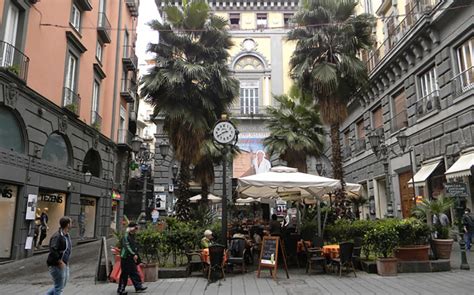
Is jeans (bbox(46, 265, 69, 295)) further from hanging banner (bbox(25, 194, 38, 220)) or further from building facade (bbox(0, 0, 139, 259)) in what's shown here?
hanging banner (bbox(25, 194, 38, 220))

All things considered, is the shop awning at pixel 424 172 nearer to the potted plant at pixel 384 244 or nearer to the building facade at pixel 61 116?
the potted plant at pixel 384 244

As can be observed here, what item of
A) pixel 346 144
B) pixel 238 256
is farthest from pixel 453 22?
pixel 346 144

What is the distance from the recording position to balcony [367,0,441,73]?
56.0 ft

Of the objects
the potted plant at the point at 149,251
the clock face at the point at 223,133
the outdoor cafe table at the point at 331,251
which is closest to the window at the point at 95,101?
the clock face at the point at 223,133

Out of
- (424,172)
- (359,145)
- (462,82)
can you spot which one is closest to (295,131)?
(359,145)

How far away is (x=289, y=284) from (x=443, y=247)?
4.75 meters

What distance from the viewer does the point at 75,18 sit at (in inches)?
764

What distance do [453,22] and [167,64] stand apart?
11.9 metres

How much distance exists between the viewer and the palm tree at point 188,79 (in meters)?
14.7

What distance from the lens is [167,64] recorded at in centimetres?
1536

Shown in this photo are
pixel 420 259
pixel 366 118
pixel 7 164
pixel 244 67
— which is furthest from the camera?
pixel 244 67

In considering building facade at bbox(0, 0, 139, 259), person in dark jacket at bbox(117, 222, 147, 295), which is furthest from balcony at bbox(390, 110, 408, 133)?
person in dark jacket at bbox(117, 222, 147, 295)

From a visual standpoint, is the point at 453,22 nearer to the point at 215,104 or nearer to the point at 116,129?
the point at 215,104

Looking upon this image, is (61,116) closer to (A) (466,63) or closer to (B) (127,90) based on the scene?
(B) (127,90)
